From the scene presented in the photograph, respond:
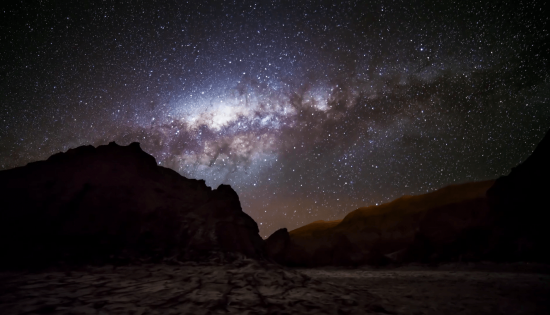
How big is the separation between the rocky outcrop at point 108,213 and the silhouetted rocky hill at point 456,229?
15.3 meters

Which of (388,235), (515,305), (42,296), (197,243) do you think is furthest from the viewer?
(388,235)

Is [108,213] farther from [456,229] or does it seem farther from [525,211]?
[456,229]

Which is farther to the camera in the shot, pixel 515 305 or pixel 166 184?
pixel 166 184

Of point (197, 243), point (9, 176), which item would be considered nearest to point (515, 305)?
point (197, 243)

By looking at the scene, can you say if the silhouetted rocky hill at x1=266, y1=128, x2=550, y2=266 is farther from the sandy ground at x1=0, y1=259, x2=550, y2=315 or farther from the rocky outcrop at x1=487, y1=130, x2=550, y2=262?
the sandy ground at x1=0, y1=259, x2=550, y2=315

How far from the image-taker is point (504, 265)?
556 inches

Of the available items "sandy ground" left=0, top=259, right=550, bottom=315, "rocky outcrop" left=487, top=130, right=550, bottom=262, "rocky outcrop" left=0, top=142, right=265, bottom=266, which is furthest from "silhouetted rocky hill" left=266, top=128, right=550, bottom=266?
"rocky outcrop" left=0, top=142, right=265, bottom=266

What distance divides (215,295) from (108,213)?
549cm

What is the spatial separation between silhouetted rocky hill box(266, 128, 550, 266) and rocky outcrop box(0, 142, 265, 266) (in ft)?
50.2

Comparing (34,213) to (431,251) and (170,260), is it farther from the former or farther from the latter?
(431,251)

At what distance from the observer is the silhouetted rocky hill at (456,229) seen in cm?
1506

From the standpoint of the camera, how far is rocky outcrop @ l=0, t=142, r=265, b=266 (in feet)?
23.4

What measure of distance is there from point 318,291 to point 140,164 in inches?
336

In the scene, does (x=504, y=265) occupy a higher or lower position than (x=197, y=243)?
lower
